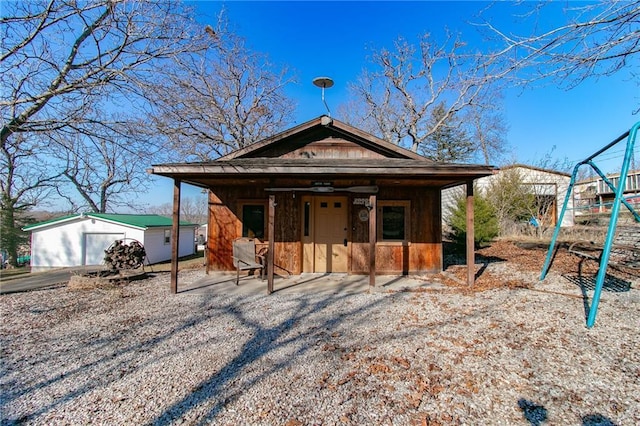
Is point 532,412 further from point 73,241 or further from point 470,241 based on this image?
point 73,241

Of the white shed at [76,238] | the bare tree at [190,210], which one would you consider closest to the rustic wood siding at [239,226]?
the white shed at [76,238]

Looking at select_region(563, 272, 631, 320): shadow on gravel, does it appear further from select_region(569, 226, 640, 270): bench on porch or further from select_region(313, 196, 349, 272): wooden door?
select_region(313, 196, 349, 272): wooden door

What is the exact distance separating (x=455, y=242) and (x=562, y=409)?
1075 centimetres

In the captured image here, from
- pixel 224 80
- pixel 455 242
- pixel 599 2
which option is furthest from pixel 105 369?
pixel 224 80

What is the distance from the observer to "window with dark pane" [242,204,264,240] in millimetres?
7789

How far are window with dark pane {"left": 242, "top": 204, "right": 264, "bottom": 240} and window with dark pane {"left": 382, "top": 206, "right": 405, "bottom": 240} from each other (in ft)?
11.3

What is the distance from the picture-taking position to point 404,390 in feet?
8.59

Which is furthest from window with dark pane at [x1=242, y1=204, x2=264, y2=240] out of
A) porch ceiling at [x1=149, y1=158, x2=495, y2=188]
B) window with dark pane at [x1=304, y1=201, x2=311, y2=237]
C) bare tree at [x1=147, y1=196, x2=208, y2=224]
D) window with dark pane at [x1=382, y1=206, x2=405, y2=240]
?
bare tree at [x1=147, y1=196, x2=208, y2=224]

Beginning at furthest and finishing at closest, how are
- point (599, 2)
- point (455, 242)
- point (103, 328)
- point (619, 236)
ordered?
point (455, 242) → point (619, 236) → point (103, 328) → point (599, 2)

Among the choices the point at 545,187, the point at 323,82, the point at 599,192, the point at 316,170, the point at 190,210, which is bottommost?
the point at 316,170

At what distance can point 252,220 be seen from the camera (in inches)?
307

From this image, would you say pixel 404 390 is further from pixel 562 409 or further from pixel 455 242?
pixel 455 242

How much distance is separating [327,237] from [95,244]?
1413 cm

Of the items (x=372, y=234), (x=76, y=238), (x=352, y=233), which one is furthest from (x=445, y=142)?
(x=76, y=238)
